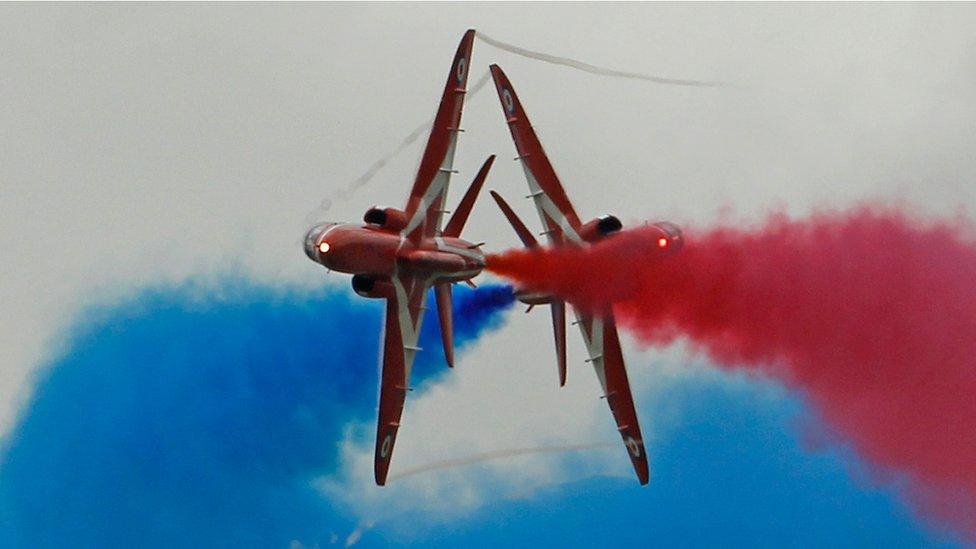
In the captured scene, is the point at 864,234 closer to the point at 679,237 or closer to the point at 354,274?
the point at 679,237

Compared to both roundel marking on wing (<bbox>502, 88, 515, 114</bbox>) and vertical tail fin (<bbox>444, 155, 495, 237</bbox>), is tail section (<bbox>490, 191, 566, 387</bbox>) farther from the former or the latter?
roundel marking on wing (<bbox>502, 88, 515, 114</bbox>)

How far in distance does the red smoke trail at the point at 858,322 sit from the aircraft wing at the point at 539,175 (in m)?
1.93

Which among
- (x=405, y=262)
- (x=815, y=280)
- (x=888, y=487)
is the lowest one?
(x=888, y=487)

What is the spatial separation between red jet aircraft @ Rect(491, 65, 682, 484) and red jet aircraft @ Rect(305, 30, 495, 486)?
129 cm

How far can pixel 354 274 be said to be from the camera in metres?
45.6

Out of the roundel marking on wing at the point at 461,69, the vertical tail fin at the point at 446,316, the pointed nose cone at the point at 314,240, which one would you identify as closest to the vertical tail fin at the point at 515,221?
the vertical tail fin at the point at 446,316

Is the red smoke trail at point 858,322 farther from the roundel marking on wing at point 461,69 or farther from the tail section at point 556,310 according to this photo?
the roundel marking on wing at point 461,69

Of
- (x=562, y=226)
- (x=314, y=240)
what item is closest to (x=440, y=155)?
(x=562, y=226)

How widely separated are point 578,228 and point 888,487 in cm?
757

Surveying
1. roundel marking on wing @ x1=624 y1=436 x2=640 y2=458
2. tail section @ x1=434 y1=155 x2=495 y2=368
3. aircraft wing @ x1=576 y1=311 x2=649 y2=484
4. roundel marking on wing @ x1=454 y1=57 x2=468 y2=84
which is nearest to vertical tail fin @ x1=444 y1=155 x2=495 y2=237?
tail section @ x1=434 y1=155 x2=495 y2=368

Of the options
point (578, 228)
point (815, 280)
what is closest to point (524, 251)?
point (578, 228)

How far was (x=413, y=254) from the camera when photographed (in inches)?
1804

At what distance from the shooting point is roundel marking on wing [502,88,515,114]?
1875 inches

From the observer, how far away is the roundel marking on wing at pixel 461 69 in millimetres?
46562
